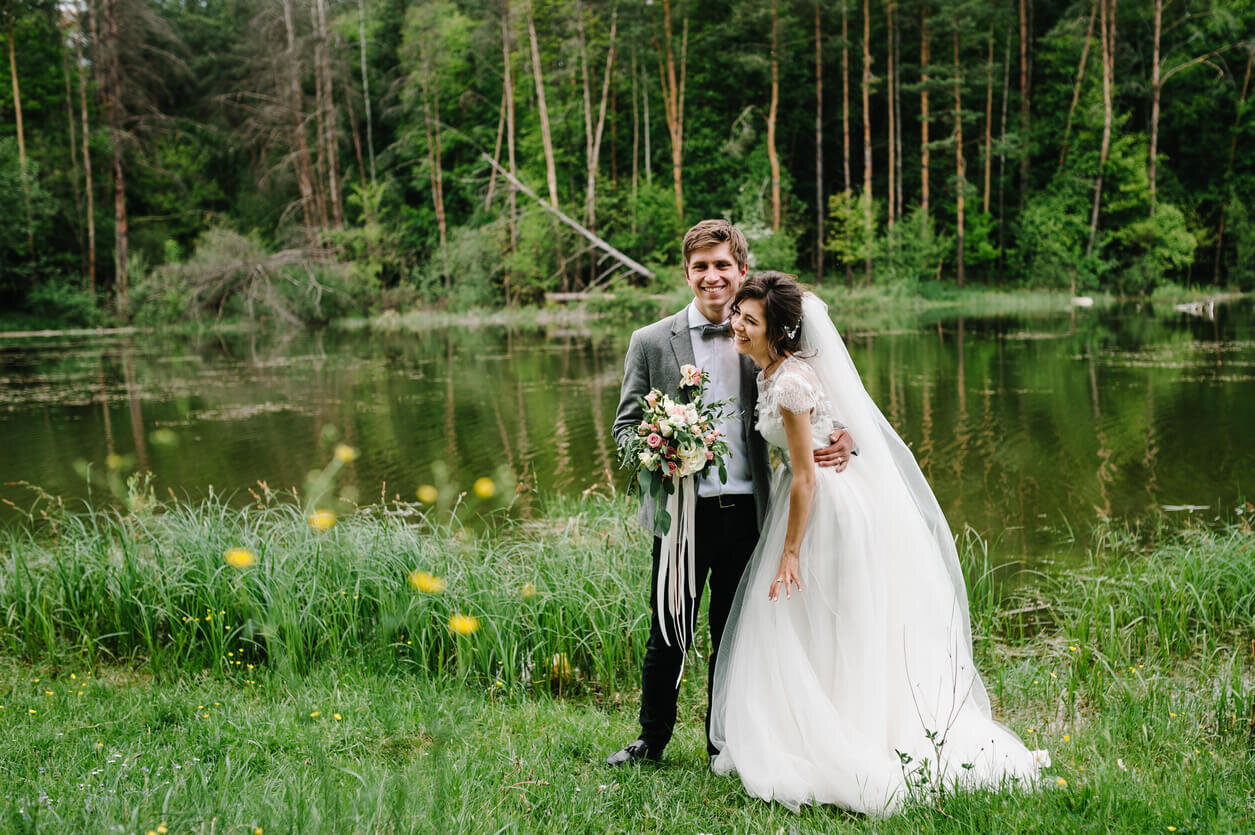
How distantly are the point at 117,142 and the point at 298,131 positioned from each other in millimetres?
6607

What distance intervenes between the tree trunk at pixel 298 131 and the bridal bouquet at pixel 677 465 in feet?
108

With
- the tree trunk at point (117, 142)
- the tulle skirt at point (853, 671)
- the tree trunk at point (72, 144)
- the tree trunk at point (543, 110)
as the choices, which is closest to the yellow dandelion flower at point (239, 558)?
the tulle skirt at point (853, 671)

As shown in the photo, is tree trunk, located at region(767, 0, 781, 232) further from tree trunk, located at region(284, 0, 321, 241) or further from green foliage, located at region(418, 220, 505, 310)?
tree trunk, located at region(284, 0, 321, 241)

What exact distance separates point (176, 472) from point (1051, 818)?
9817 millimetres

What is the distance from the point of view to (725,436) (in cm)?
323

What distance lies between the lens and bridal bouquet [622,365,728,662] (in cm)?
292

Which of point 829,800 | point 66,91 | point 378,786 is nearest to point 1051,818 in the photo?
point 829,800

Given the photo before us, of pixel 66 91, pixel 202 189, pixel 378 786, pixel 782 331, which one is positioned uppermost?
pixel 66 91

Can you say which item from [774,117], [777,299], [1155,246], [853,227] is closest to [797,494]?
[777,299]

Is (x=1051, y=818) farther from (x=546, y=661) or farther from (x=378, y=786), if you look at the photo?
(x=546, y=661)

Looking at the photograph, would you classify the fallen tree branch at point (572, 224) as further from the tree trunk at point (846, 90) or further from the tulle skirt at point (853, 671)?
the tulle skirt at point (853, 671)

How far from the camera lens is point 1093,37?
115 feet

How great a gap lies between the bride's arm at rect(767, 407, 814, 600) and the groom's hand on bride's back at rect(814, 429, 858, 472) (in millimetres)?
212

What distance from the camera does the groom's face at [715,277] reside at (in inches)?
125
